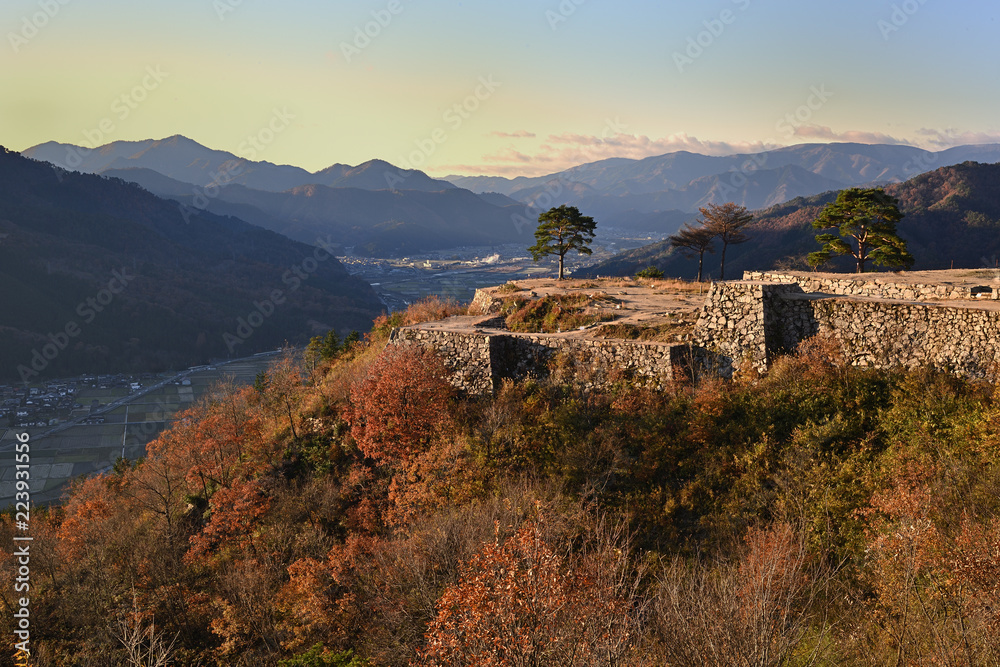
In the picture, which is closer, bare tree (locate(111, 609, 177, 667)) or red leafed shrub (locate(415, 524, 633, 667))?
red leafed shrub (locate(415, 524, 633, 667))

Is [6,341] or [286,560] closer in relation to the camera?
[286,560]

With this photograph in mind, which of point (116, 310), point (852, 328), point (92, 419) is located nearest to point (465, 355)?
point (852, 328)

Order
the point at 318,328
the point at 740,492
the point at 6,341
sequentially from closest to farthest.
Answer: the point at 740,492
the point at 6,341
the point at 318,328

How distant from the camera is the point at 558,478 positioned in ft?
61.2

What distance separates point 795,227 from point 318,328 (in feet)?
431

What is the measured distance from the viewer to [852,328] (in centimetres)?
1878

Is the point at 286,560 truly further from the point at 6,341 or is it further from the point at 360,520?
the point at 6,341

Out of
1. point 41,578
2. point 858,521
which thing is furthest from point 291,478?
point 858,521

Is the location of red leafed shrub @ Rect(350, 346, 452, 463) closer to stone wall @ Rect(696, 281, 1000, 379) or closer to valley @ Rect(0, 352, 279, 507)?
stone wall @ Rect(696, 281, 1000, 379)

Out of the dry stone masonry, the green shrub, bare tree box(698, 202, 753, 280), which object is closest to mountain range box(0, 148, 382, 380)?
the green shrub

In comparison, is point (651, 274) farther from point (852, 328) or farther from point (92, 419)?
point (92, 419)

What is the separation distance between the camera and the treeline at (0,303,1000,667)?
10.6 metres

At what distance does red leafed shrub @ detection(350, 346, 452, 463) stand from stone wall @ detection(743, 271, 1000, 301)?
15657 millimetres

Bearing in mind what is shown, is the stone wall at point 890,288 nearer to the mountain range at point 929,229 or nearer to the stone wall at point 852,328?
the stone wall at point 852,328
